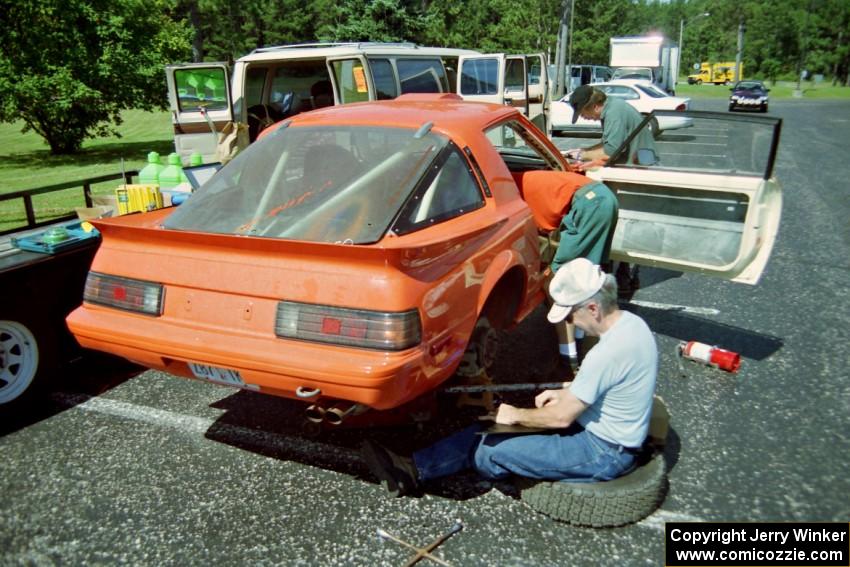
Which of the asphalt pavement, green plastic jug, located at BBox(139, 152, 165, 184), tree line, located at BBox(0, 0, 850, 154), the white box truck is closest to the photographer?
the asphalt pavement

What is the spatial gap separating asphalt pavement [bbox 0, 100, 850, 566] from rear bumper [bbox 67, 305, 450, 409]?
1.96 feet

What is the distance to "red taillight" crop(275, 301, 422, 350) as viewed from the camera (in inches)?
110

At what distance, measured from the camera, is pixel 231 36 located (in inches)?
1939

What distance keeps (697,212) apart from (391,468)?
3.00 metres

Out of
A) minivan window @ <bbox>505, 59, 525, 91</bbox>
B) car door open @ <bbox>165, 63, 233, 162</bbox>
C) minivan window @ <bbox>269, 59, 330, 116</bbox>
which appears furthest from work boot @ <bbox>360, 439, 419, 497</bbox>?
minivan window @ <bbox>505, 59, 525, 91</bbox>

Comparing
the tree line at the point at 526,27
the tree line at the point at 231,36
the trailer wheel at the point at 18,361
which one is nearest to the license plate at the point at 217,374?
the trailer wheel at the point at 18,361

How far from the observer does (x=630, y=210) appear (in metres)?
5.00

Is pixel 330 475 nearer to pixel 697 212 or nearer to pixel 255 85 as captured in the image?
pixel 697 212

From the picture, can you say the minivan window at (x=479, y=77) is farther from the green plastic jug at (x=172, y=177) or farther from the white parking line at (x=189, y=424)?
the white parking line at (x=189, y=424)

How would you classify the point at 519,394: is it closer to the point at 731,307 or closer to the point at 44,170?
the point at 731,307

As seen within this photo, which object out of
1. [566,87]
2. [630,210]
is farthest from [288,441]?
[566,87]

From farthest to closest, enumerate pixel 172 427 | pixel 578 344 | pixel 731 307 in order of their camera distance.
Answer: pixel 731 307
pixel 578 344
pixel 172 427

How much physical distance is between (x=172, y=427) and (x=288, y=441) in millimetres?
739

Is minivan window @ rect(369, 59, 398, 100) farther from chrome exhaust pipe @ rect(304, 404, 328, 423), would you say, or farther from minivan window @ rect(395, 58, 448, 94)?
chrome exhaust pipe @ rect(304, 404, 328, 423)
